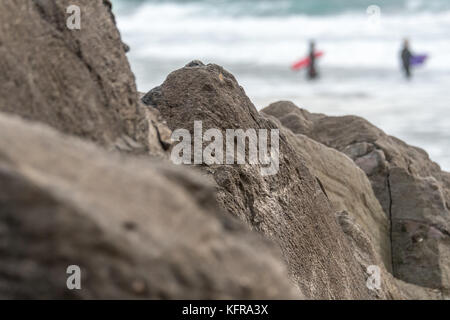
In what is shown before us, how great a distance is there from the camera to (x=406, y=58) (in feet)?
84.2

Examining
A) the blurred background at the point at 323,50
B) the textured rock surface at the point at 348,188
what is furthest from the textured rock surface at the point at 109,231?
the blurred background at the point at 323,50

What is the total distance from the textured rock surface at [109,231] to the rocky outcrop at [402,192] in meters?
5.69

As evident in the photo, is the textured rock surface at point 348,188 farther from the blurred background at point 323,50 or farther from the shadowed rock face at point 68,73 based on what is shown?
the blurred background at point 323,50

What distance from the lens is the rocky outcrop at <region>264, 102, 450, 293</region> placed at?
908 cm

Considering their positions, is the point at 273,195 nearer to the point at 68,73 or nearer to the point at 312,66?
the point at 68,73

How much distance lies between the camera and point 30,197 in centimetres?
319

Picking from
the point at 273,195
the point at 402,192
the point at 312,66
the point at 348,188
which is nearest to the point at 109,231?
the point at 273,195

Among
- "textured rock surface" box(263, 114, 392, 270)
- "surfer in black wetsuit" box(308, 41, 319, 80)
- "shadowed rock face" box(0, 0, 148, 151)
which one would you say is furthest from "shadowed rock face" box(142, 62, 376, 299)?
"surfer in black wetsuit" box(308, 41, 319, 80)

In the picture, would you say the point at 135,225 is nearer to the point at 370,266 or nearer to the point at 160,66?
the point at 370,266

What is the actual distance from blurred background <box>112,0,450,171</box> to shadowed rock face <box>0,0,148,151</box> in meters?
11.1

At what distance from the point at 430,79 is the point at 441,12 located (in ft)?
42.6

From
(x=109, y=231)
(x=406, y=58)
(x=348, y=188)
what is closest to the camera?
(x=109, y=231)

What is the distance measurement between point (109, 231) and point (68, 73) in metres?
1.59

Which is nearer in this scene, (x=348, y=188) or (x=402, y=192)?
(x=348, y=188)
